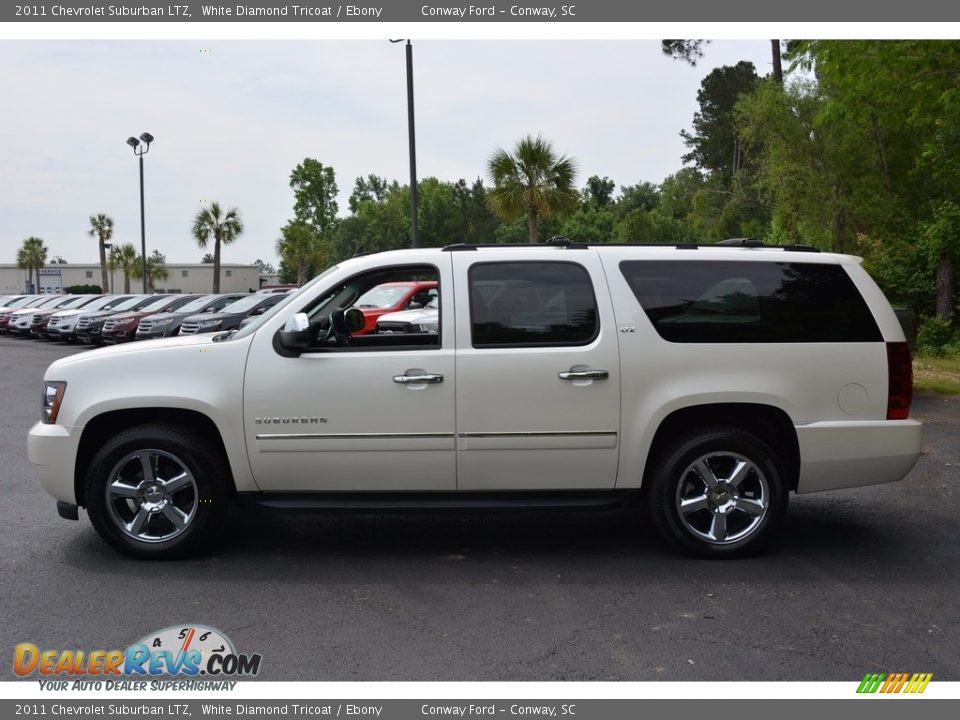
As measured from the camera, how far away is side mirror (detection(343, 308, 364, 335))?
6.02 m

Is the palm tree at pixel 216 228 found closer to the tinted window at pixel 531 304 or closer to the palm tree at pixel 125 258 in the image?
the palm tree at pixel 125 258

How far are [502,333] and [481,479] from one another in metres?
0.88

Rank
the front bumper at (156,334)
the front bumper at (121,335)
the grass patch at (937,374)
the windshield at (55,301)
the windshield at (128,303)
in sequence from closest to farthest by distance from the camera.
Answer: the grass patch at (937,374), the front bumper at (156,334), the front bumper at (121,335), the windshield at (128,303), the windshield at (55,301)

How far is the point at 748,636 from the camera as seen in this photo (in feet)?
15.2

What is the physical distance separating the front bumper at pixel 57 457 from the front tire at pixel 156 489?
142 millimetres

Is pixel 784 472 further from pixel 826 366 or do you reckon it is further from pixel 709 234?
pixel 709 234

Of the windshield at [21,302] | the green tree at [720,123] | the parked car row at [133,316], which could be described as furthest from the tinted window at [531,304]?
the green tree at [720,123]

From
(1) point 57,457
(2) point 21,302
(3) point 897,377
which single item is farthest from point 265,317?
(2) point 21,302

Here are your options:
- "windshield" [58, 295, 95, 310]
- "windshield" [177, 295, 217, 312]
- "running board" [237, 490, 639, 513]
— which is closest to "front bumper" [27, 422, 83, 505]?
Result: "running board" [237, 490, 639, 513]

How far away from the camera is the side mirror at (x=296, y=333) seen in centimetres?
557

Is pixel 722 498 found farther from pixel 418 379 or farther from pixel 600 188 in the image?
Answer: pixel 600 188

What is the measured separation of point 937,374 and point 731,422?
11905mm

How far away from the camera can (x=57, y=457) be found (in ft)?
19.0

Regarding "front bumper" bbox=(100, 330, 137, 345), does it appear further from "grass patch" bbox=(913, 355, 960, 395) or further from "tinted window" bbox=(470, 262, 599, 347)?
"tinted window" bbox=(470, 262, 599, 347)
